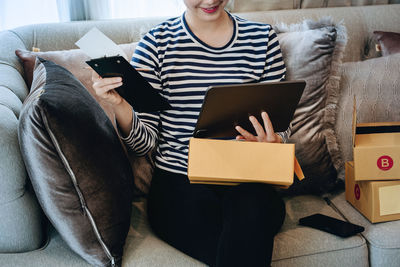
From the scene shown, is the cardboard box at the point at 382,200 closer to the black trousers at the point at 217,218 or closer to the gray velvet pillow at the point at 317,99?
the gray velvet pillow at the point at 317,99

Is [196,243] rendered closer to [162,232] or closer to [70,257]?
[162,232]

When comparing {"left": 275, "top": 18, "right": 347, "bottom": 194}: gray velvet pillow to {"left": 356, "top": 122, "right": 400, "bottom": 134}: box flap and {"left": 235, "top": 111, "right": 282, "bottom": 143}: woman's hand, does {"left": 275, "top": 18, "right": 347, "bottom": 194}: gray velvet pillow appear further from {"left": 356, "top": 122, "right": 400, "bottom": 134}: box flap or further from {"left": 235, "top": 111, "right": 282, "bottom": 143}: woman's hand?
{"left": 235, "top": 111, "right": 282, "bottom": 143}: woman's hand

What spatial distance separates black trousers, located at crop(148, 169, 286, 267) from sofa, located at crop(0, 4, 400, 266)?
0.17 feet

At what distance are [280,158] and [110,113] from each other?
0.61 m

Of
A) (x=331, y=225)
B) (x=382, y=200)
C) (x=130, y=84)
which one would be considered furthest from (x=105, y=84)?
(x=382, y=200)

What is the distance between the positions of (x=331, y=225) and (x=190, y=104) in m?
0.55

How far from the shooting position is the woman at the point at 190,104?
943 millimetres

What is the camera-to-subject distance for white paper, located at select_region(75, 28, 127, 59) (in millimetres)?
782

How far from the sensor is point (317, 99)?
1.28 meters

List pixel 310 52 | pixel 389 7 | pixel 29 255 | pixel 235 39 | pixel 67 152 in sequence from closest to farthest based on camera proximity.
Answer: pixel 67 152 < pixel 29 255 < pixel 235 39 < pixel 310 52 < pixel 389 7

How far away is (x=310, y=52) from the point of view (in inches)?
49.1

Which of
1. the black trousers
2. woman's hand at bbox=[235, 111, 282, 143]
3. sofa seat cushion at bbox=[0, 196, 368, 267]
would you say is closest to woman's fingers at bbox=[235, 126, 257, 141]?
woman's hand at bbox=[235, 111, 282, 143]

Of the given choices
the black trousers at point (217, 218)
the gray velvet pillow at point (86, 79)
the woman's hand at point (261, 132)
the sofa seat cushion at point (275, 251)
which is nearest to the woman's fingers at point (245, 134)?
the woman's hand at point (261, 132)

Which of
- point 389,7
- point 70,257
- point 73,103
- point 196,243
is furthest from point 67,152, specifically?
point 389,7
